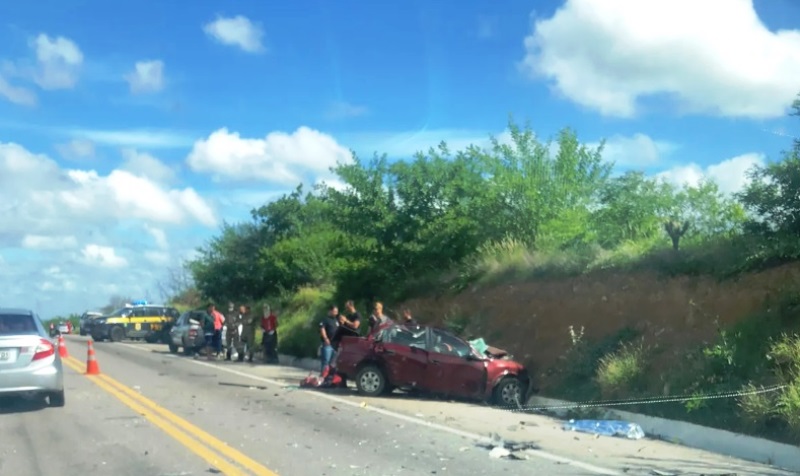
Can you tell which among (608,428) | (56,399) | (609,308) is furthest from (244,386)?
(608,428)

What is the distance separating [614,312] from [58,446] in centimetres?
1122

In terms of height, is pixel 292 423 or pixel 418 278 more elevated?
pixel 418 278

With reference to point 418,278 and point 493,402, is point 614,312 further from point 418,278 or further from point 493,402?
point 418,278

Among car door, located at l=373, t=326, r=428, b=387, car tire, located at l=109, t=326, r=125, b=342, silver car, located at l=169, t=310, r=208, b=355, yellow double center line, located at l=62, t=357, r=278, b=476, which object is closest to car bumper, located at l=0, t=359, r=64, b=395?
yellow double center line, located at l=62, t=357, r=278, b=476

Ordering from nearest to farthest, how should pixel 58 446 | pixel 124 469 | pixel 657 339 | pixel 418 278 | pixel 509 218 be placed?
pixel 124 469 < pixel 58 446 < pixel 657 339 < pixel 509 218 < pixel 418 278

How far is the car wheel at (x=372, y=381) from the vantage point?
17172 millimetres

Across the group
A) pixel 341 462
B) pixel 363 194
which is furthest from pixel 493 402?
pixel 363 194

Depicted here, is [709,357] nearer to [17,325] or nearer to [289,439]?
[289,439]

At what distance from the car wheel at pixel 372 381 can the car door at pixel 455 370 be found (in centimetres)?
93

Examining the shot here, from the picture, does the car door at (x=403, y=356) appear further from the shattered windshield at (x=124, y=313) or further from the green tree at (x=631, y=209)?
the shattered windshield at (x=124, y=313)

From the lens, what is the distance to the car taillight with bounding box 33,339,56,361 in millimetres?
13555

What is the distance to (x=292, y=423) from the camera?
13047 mm

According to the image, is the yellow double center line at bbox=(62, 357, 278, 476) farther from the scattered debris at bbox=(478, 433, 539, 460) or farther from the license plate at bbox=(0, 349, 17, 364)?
the scattered debris at bbox=(478, 433, 539, 460)

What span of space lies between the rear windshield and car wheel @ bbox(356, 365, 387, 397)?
19.9 feet
